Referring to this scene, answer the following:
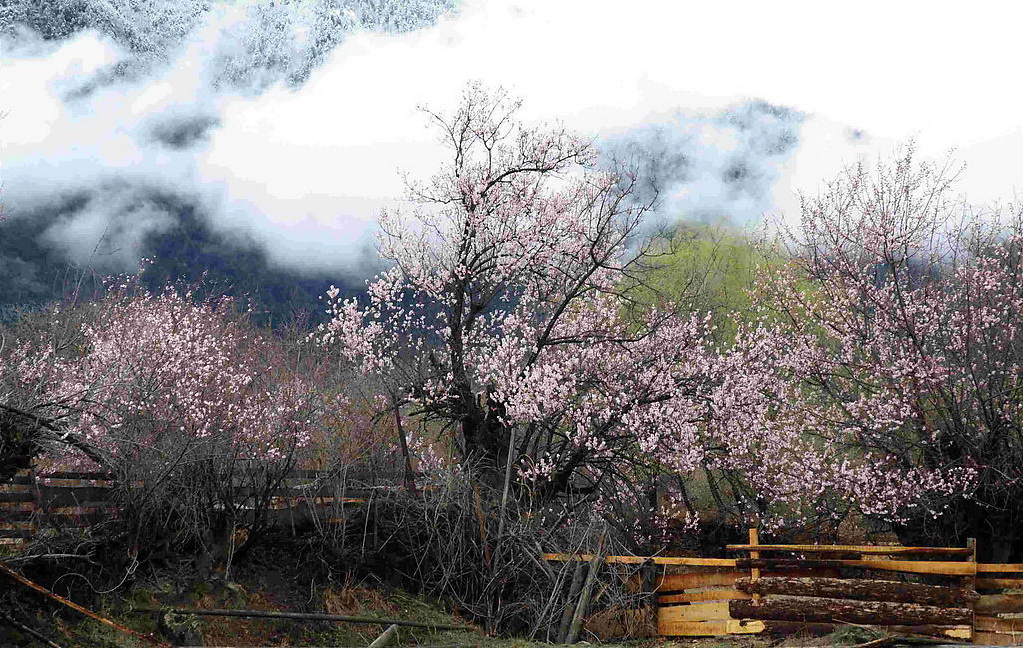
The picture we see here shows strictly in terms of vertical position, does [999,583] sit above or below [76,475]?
below

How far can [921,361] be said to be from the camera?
501 inches

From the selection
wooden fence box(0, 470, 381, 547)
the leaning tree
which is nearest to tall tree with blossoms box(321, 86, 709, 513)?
the leaning tree

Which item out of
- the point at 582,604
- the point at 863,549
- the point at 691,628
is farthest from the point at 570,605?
the point at 863,549

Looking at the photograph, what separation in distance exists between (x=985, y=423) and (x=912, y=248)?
3.15 metres

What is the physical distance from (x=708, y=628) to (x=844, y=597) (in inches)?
65.8

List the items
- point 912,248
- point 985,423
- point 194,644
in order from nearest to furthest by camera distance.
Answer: point 194,644
point 985,423
point 912,248

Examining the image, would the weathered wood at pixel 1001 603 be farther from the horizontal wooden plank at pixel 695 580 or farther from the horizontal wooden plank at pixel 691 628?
the horizontal wooden plank at pixel 691 628

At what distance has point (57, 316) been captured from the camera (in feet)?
89.9

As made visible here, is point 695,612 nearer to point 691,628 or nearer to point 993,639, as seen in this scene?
point 691,628

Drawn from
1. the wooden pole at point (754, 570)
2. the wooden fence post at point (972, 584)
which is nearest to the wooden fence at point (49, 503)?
the wooden pole at point (754, 570)

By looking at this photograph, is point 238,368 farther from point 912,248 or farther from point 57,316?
point 912,248

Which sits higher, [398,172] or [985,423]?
[398,172]

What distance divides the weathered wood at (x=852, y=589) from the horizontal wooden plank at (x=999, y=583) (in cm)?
97

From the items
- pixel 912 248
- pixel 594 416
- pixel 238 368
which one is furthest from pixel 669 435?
pixel 238 368
